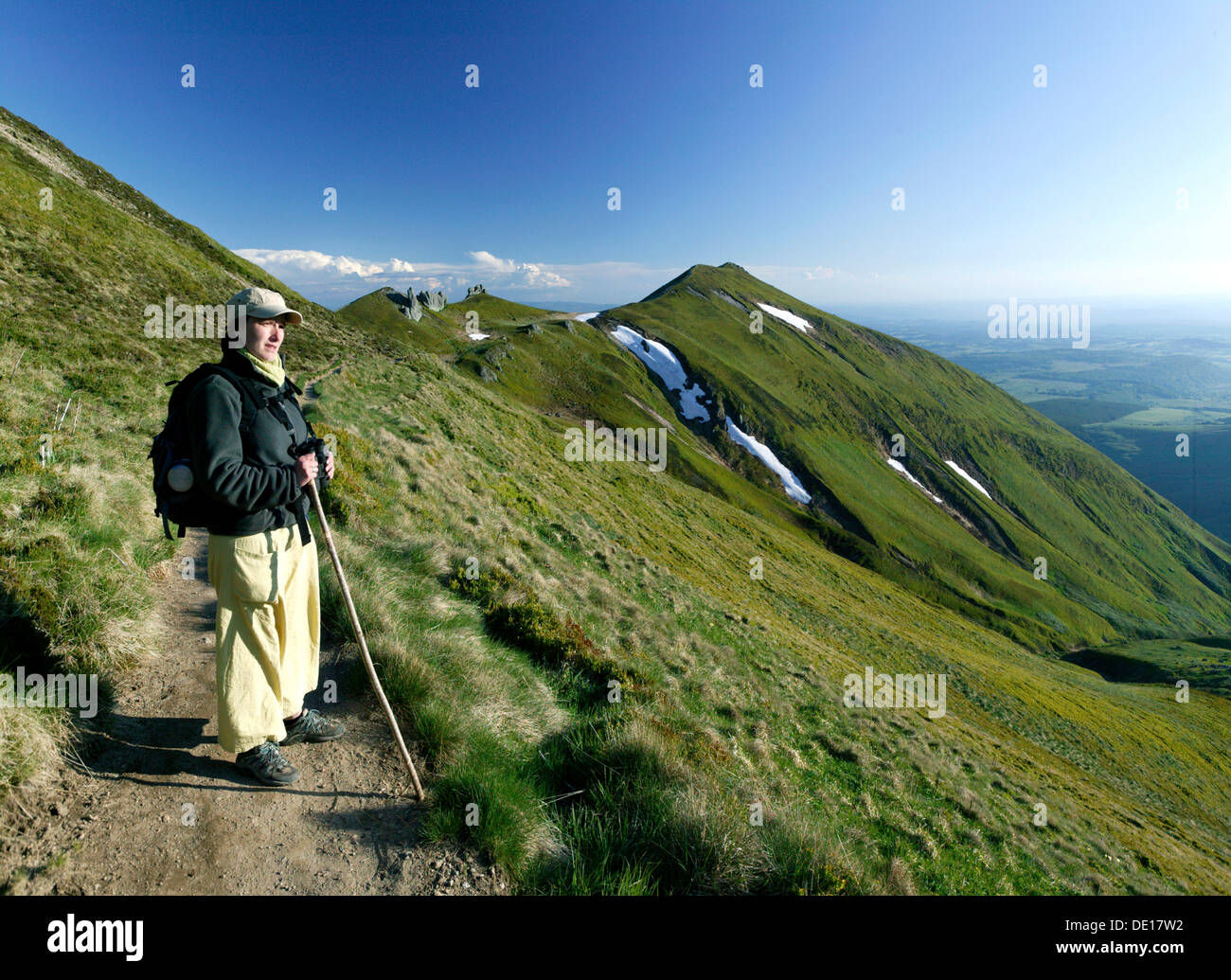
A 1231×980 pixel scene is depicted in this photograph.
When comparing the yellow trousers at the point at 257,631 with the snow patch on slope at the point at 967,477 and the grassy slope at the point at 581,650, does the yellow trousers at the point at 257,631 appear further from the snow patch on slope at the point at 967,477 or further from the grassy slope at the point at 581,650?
the snow patch on slope at the point at 967,477

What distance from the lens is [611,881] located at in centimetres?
386

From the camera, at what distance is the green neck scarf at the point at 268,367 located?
13.2 ft

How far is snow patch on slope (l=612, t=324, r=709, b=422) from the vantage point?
8244cm

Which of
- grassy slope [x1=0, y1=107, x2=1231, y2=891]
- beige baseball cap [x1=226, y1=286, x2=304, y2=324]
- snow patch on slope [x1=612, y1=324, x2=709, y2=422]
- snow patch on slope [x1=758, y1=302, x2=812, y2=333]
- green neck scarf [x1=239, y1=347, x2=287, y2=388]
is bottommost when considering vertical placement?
grassy slope [x1=0, y1=107, x2=1231, y2=891]

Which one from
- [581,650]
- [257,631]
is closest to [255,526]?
[257,631]

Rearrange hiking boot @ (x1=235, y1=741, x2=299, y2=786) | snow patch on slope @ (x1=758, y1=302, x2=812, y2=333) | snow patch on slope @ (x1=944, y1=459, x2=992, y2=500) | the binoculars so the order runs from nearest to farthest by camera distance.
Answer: hiking boot @ (x1=235, y1=741, x2=299, y2=786) → the binoculars → snow patch on slope @ (x1=944, y1=459, x2=992, y2=500) → snow patch on slope @ (x1=758, y1=302, x2=812, y2=333)

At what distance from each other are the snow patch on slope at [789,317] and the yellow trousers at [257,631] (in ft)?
460

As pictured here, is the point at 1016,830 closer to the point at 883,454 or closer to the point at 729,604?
the point at 729,604

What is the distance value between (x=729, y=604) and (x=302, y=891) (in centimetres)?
2258

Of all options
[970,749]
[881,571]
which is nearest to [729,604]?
[970,749]

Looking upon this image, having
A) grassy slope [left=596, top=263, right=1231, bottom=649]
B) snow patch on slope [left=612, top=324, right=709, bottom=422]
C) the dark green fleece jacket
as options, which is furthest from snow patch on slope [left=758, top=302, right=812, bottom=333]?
the dark green fleece jacket

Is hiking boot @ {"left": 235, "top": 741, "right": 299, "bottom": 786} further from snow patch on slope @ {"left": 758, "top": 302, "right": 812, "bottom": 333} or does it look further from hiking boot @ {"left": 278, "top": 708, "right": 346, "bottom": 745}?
snow patch on slope @ {"left": 758, "top": 302, "right": 812, "bottom": 333}

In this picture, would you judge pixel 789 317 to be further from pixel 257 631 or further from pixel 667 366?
pixel 257 631

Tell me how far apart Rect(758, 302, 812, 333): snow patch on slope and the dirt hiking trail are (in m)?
140
